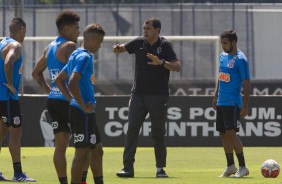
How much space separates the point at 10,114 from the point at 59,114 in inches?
74.7

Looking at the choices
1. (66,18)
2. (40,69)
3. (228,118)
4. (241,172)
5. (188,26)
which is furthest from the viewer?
(188,26)

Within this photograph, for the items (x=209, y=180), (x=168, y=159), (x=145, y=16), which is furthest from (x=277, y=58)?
(x=209, y=180)

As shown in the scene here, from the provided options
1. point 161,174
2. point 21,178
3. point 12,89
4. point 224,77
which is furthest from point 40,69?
point 224,77

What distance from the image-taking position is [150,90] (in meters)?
14.0

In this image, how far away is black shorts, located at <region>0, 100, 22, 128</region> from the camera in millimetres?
13016

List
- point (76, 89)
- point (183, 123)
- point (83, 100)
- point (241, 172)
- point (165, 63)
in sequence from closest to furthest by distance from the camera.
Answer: point (76, 89), point (83, 100), point (165, 63), point (241, 172), point (183, 123)

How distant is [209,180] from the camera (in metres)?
12.9

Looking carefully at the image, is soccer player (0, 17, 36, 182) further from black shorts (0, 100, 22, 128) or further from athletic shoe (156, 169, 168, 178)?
athletic shoe (156, 169, 168, 178)

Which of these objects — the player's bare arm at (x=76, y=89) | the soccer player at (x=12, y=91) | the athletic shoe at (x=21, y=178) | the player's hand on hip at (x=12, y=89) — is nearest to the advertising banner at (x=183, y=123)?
the soccer player at (x=12, y=91)

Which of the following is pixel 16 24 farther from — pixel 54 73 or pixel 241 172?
pixel 241 172

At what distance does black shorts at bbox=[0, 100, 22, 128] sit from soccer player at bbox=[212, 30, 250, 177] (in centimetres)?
287

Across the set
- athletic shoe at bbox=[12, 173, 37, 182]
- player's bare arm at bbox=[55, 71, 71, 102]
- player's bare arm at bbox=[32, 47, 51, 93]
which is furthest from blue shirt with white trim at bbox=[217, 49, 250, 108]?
player's bare arm at bbox=[55, 71, 71, 102]

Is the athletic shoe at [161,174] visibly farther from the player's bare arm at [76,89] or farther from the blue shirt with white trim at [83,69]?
the player's bare arm at [76,89]

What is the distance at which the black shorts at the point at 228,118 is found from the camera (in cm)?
1383
